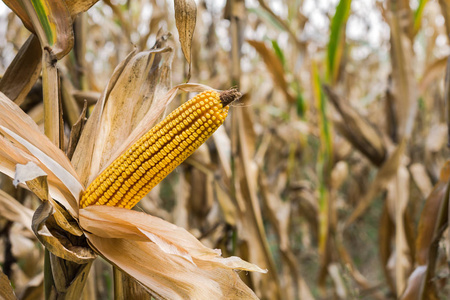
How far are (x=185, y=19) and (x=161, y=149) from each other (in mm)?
223

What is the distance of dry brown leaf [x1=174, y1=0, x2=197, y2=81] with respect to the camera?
61 cm

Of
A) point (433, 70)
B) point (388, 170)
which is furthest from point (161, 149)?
point (433, 70)

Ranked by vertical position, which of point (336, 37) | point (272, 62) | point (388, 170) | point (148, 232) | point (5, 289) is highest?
point (336, 37)

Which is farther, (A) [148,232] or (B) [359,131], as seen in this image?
(B) [359,131]

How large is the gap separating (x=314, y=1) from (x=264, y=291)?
2271 millimetres

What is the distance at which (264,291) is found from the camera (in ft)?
4.23

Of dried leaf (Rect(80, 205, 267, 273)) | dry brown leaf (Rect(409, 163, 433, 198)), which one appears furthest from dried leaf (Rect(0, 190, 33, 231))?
dry brown leaf (Rect(409, 163, 433, 198))

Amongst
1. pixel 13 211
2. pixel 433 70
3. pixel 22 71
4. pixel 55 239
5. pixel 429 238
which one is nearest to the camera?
pixel 55 239

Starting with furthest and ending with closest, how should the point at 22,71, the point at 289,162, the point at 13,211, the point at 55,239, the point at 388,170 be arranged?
the point at 289,162
the point at 388,170
the point at 13,211
the point at 22,71
the point at 55,239

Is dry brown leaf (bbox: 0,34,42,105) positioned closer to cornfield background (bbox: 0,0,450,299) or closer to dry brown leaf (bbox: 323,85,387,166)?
cornfield background (bbox: 0,0,450,299)

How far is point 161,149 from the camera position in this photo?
22.5 inches

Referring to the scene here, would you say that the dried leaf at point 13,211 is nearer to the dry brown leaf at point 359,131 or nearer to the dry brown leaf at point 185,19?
the dry brown leaf at point 185,19

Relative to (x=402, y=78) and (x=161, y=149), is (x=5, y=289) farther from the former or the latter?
(x=402, y=78)

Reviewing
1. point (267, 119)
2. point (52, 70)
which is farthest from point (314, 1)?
point (52, 70)
